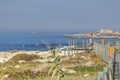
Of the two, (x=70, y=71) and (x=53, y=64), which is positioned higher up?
(x=53, y=64)

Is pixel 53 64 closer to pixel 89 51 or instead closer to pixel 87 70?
pixel 87 70

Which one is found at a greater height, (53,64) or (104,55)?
(53,64)

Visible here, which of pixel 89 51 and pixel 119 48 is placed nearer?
pixel 119 48

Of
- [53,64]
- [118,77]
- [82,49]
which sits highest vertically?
[53,64]

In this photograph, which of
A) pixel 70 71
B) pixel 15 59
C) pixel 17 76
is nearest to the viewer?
pixel 17 76

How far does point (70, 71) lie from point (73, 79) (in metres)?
5.03

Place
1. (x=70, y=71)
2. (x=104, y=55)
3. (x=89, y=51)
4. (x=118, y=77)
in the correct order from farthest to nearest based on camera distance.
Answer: (x=89, y=51) → (x=104, y=55) → (x=70, y=71) → (x=118, y=77)

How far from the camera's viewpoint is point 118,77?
1792 centimetres

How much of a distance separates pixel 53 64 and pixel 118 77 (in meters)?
9.89

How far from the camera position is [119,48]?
173 feet

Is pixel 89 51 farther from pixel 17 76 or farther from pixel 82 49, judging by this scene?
pixel 17 76

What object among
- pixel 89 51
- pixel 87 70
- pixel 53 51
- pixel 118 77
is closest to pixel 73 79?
pixel 87 70

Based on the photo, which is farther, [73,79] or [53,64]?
[73,79]

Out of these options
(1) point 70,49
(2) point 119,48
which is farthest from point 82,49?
(2) point 119,48
